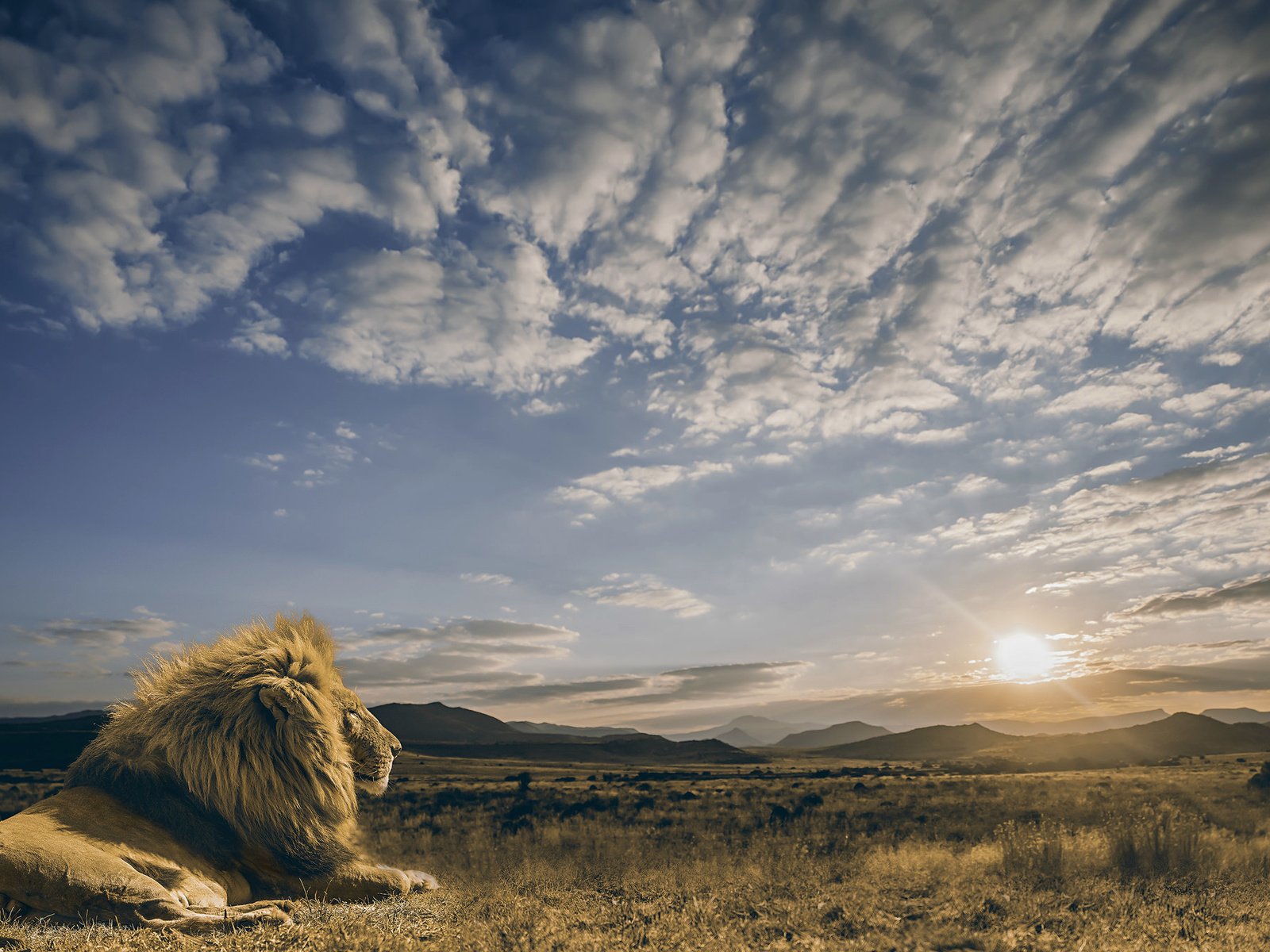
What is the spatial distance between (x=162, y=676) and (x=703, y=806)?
16474 mm

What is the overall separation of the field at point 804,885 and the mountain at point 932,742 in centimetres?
11059

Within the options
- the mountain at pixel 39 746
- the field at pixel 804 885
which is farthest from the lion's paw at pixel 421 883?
the mountain at pixel 39 746

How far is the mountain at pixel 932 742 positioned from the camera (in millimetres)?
119000

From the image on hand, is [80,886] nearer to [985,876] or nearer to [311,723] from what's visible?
Result: [311,723]

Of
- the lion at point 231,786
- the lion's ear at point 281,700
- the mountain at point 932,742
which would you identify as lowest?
the mountain at point 932,742

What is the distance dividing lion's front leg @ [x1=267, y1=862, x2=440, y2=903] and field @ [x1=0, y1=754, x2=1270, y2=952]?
0.30m

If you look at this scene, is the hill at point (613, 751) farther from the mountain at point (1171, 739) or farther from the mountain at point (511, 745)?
the mountain at point (1171, 739)

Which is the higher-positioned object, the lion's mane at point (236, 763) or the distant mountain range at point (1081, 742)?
the lion's mane at point (236, 763)

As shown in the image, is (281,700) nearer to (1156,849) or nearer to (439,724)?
(1156,849)

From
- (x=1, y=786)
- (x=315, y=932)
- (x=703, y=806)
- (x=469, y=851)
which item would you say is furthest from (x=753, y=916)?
(x=1, y=786)

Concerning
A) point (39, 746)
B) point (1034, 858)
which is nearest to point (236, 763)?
point (1034, 858)

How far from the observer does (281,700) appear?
18.1ft

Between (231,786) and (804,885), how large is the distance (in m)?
6.00

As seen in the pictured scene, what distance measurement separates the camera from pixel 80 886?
4277 millimetres
